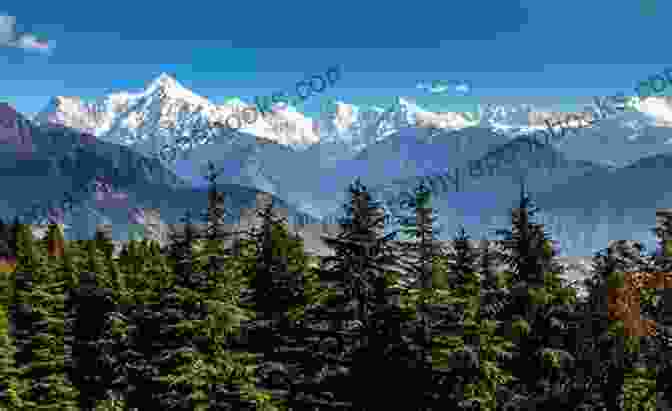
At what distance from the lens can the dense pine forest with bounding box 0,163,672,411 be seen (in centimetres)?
2230

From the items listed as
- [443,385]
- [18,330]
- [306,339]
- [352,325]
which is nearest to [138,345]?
[18,330]

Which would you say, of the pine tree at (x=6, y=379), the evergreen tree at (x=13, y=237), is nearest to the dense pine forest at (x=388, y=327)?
the pine tree at (x=6, y=379)

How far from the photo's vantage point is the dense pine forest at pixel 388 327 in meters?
22.3

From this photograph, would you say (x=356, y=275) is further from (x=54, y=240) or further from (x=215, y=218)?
(x=54, y=240)

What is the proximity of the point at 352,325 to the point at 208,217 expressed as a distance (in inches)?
306

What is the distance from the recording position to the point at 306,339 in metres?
27.6

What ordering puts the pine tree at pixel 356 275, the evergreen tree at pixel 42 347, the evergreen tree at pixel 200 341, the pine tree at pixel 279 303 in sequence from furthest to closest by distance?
the evergreen tree at pixel 42 347 → the pine tree at pixel 279 303 → the evergreen tree at pixel 200 341 → the pine tree at pixel 356 275

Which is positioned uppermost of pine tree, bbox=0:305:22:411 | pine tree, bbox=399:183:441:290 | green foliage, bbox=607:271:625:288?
pine tree, bbox=399:183:441:290

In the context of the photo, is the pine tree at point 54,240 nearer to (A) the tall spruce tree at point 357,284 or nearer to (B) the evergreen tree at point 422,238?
(A) the tall spruce tree at point 357,284

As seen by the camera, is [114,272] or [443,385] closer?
[443,385]

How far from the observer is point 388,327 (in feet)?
83.0

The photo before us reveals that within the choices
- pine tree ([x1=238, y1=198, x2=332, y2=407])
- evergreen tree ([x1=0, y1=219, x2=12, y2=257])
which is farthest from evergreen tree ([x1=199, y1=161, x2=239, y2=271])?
evergreen tree ([x1=0, y1=219, x2=12, y2=257])

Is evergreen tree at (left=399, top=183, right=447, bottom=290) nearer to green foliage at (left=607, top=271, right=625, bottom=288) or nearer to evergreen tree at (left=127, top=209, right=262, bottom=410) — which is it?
green foliage at (left=607, top=271, right=625, bottom=288)

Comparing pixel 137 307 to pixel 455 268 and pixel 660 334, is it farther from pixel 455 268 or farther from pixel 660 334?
pixel 660 334
